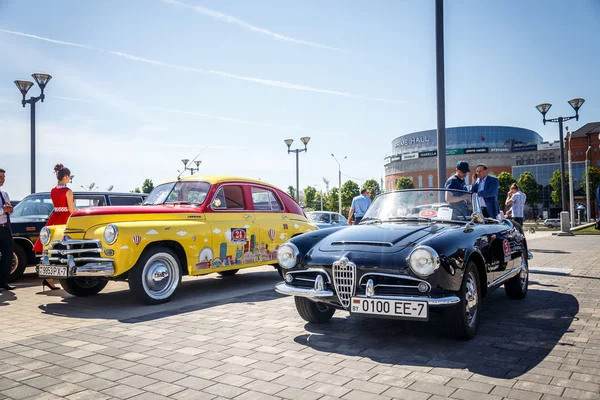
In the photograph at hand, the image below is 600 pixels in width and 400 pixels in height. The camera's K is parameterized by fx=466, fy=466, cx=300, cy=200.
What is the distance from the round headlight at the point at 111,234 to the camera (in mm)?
6105

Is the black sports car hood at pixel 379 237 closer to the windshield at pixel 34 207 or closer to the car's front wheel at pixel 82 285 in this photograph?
the car's front wheel at pixel 82 285

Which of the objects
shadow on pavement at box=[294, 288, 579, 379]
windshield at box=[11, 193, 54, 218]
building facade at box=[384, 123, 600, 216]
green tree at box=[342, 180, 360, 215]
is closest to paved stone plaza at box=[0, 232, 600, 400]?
shadow on pavement at box=[294, 288, 579, 379]

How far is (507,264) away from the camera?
5.62 meters

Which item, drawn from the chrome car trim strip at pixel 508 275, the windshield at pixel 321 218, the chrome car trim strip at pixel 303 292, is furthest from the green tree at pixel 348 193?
the chrome car trim strip at pixel 303 292

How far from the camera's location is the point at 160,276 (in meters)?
6.58

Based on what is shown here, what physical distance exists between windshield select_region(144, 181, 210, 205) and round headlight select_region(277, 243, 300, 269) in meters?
2.90

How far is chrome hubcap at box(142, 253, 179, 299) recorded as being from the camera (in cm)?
646

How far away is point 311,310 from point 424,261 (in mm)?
1541

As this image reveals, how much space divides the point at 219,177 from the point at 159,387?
4.88 metres

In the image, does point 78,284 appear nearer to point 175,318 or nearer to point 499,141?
point 175,318

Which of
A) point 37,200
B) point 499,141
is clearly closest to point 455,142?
point 499,141

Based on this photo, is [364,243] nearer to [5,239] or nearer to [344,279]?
[344,279]

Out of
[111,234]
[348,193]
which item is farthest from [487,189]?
[348,193]

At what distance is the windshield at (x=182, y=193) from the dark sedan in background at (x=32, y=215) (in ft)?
6.27
